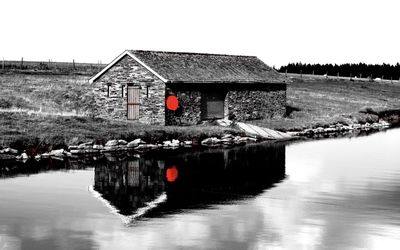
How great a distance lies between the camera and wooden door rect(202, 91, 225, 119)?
137ft

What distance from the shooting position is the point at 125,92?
40.1 m

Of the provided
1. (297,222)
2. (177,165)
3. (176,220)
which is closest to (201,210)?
(176,220)

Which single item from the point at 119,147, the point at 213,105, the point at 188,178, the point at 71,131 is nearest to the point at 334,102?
the point at 213,105

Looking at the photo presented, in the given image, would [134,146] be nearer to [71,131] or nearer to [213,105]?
[71,131]

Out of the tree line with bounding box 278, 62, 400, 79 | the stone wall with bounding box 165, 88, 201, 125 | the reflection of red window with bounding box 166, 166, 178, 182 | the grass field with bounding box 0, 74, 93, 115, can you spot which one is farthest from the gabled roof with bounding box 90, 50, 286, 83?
the tree line with bounding box 278, 62, 400, 79

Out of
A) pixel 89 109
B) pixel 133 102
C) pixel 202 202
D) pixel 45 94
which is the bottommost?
pixel 202 202

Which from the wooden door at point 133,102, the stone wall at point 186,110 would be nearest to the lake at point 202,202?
the stone wall at point 186,110

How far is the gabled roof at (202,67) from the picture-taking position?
39.5 m

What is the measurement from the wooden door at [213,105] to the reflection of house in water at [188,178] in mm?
11532

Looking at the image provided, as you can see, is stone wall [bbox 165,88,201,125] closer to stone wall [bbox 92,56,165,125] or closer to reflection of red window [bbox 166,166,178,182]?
stone wall [bbox 92,56,165,125]

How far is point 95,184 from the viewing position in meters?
20.7

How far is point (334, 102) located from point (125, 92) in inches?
1300

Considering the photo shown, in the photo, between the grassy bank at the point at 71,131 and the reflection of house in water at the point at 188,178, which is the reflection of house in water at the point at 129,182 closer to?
the reflection of house in water at the point at 188,178

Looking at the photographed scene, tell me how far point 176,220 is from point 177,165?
395 inches
